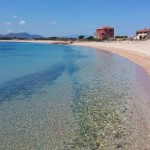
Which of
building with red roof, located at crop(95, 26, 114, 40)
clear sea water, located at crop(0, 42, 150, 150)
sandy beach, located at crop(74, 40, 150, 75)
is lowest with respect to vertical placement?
building with red roof, located at crop(95, 26, 114, 40)

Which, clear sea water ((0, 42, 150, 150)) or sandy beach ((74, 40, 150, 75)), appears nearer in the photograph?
clear sea water ((0, 42, 150, 150))

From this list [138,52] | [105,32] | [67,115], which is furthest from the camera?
[105,32]

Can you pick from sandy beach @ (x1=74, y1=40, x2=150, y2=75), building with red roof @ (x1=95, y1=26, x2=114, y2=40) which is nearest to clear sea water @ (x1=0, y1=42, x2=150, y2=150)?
sandy beach @ (x1=74, y1=40, x2=150, y2=75)

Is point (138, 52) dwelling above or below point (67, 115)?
below

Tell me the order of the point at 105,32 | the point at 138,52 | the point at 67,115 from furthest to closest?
the point at 105,32 → the point at 138,52 → the point at 67,115

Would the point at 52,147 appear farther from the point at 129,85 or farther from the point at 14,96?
the point at 129,85

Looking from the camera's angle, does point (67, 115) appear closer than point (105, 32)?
Yes

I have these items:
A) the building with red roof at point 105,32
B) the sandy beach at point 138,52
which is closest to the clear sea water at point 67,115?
the sandy beach at point 138,52

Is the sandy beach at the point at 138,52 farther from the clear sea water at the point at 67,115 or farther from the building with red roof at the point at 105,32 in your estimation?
the building with red roof at the point at 105,32

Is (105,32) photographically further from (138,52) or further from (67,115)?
(67,115)

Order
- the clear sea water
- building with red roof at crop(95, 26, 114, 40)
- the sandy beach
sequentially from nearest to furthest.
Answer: the clear sea water, the sandy beach, building with red roof at crop(95, 26, 114, 40)

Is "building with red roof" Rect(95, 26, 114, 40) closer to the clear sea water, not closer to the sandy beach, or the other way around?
the sandy beach

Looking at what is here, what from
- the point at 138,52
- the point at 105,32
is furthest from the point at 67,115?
the point at 105,32

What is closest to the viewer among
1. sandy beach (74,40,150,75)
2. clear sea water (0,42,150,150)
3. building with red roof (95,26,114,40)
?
clear sea water (0,42,150,150)
